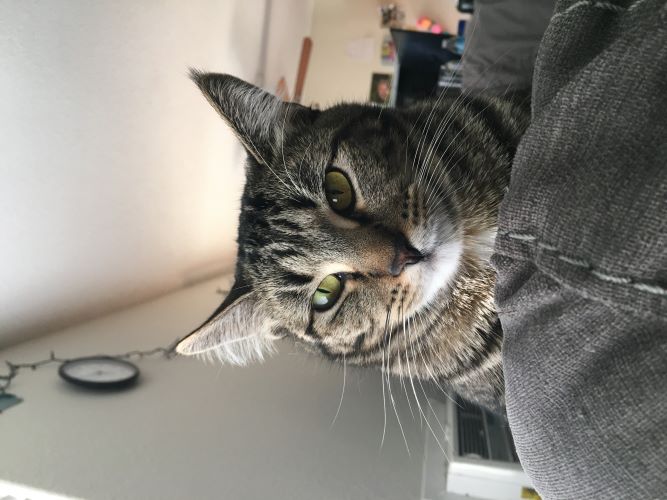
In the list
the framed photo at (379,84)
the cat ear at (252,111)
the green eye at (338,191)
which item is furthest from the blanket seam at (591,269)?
the framed photo at (379,84)

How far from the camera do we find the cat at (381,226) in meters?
0.94

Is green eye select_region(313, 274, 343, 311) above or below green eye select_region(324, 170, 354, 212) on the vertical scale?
below

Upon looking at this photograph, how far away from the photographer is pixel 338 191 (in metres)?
1.01

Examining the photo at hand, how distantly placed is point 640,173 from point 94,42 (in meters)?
1.65

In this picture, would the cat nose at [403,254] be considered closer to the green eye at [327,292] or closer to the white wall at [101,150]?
the green eye at [327,292]

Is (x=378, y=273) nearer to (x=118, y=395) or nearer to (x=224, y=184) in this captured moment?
(x=118, y=395)

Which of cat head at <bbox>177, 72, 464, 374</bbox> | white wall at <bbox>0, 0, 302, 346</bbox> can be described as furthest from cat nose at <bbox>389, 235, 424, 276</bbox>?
white wall at <bbox>0, 0, 302, 346</bbox>

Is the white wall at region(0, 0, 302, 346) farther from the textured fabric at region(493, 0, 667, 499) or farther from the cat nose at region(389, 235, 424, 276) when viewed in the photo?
the textured fabric at region(493, 0, 667, 499)

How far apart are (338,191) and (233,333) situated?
1.66 feet

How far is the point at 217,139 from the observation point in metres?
2.62

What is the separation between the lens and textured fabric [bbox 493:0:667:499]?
0.45 meters

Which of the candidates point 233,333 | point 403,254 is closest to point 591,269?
point 403,254

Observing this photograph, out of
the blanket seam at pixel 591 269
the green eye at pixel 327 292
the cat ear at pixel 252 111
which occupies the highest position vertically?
the cat ear at pixel 252 111

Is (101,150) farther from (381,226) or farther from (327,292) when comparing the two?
→ (381,226)
